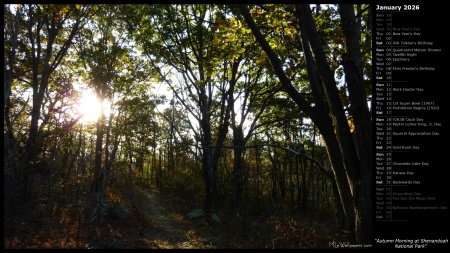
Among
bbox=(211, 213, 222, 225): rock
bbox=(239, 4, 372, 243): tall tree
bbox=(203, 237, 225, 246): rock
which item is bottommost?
bbox=(203, 237, 225, 246): rock

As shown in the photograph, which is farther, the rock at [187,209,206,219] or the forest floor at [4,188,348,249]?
the rock at [187,209,206,219]

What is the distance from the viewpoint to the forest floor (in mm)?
9245

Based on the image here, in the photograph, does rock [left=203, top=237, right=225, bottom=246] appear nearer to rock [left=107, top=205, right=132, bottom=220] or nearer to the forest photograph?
the forest photograph

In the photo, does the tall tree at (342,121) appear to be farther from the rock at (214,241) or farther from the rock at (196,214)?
the rock at (196,214)

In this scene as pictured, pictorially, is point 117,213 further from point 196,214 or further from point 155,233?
point 196,214

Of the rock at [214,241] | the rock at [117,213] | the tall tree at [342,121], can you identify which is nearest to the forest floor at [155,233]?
the rock at [214,241]

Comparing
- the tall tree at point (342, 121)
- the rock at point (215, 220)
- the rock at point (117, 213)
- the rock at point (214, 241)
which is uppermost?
the tall tree at point (342, 121)

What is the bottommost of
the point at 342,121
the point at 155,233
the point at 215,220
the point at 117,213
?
the point at 155,233

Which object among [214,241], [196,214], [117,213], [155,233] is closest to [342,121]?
[214,241]

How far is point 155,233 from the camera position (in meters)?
13.8

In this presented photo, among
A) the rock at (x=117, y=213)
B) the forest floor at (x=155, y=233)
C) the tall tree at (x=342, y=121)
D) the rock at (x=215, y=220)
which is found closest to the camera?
the tall tree at (x=342, y=121)

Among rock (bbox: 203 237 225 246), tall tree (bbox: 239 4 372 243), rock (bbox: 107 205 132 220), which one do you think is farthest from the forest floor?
tall tree (bbox: 239 4 372 243)

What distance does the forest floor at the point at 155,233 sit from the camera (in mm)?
9245

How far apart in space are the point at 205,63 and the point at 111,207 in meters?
11.6
